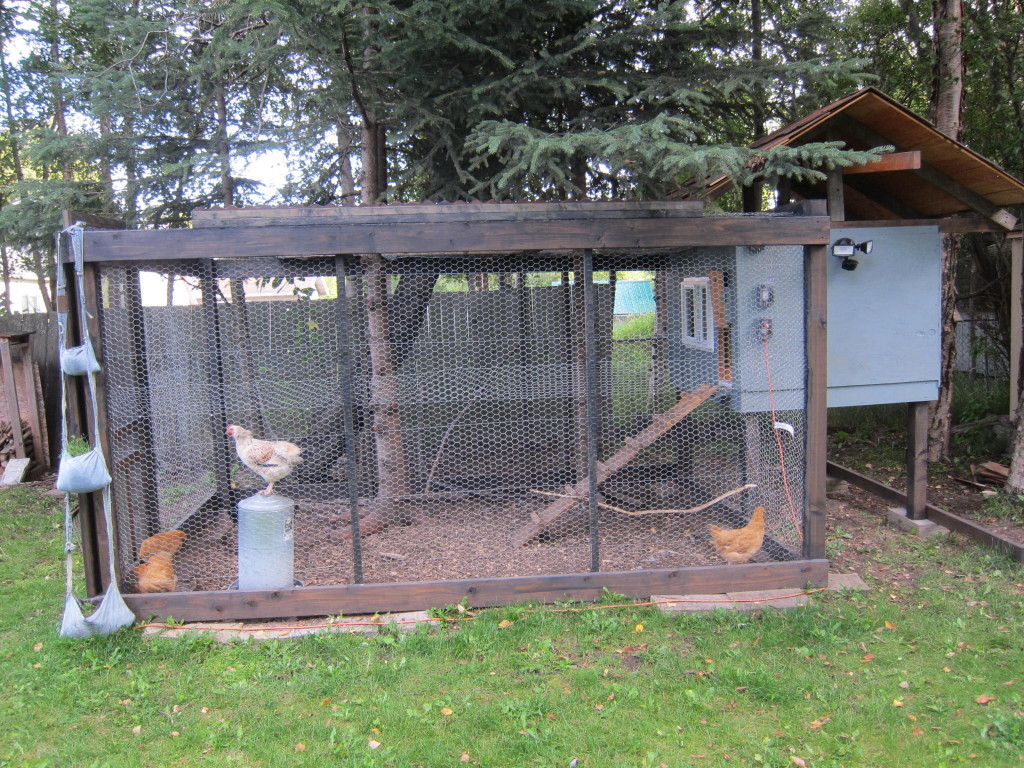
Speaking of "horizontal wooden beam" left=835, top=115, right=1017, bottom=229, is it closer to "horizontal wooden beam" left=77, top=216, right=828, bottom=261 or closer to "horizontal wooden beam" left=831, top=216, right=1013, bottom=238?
"horizontal wooden beam" left=831, top=216, right=1013, bottom=238

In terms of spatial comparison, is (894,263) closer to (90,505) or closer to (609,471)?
(609,471)

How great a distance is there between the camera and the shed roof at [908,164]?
14.5 feet

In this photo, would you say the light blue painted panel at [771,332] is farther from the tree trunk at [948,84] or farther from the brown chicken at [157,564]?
the brown chicken at [157,564]

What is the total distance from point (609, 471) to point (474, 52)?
10.2 feet

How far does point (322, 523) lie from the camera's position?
5484 millimetres

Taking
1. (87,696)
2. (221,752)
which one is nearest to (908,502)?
(221,752)

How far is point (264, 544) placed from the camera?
3938 millimetres

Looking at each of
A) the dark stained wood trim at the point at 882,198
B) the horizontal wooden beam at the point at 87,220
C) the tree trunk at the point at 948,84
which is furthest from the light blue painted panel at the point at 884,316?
the horizontal wooden beam at the point at 87,220

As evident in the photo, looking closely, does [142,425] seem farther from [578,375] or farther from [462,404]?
[578,375]

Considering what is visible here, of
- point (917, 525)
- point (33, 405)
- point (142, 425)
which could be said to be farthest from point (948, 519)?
point (33, 405)

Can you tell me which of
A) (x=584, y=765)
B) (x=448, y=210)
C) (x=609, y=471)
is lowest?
(x=584, y=765)

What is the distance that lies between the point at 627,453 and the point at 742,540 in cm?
89

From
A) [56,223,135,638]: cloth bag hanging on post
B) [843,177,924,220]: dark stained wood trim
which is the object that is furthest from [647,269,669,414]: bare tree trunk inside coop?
[56,223,135,638]: cloth bag hanging on post

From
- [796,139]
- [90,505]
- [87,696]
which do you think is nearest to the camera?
[87,696]
